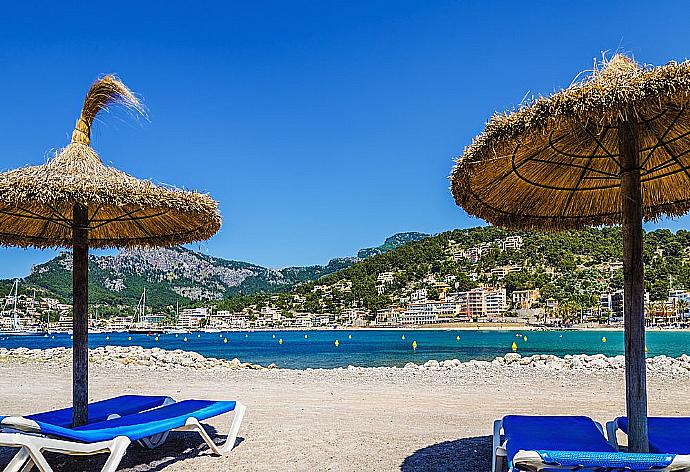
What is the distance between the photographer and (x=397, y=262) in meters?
105

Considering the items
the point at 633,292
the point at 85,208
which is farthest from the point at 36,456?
the point at 633,292

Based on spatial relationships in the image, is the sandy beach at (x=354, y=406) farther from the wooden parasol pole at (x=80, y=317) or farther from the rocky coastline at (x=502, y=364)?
the rocky coastline at (x=502, y=364)

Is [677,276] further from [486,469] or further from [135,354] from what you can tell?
[486,469]

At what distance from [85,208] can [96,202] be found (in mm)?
798

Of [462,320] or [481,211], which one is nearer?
[481,211]

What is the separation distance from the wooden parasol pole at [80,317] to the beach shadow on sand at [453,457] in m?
2.49

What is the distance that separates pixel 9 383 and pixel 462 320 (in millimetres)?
89095

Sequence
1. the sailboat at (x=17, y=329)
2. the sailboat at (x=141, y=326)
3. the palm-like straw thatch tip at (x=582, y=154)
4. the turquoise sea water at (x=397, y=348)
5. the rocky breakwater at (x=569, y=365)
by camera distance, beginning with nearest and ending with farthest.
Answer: the palm-like straw thatch tip at (x=582, y=154), the rocky breakwater at (x=569, y=365), the turquoise sea water at (x=397, y=348), the sailboat at (x=141, y=326), the sailboat at (x=17, y=329)

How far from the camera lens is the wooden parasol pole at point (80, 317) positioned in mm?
4945

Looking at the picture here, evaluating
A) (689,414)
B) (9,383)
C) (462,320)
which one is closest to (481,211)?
(689,414)

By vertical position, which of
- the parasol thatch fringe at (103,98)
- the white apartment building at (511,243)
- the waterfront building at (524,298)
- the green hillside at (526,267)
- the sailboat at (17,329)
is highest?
the white apartment building at (511,243)

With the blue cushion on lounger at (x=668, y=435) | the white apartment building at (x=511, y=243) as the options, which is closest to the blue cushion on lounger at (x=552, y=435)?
the blue cushion on lounger at (x=668, y=435)

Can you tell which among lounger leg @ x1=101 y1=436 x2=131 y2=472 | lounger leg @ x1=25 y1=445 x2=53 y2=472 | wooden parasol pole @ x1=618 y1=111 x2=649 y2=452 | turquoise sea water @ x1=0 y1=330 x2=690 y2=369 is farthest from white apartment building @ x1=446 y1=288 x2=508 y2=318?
lounger leg @ x1=25 y1=445 x2=53 y2=472

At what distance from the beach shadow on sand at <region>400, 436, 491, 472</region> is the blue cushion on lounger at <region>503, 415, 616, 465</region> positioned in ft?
1.74
